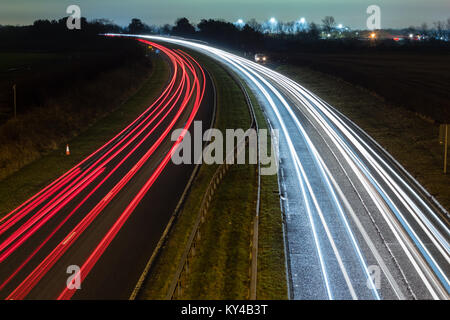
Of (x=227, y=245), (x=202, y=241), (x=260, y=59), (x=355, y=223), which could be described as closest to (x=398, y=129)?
(x=355, y=223)

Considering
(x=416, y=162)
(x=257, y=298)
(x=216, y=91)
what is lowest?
(x=257, y=298)

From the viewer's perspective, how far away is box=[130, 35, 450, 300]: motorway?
1527 centimetres

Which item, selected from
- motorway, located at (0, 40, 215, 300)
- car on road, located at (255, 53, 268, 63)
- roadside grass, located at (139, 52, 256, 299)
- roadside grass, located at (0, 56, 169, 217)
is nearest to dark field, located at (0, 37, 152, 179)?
roadside grass, located at (0, 56, 169, 217)

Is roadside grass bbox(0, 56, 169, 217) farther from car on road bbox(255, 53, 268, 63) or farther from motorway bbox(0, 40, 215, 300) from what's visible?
car on road bbox(255, 53, 268, 63)

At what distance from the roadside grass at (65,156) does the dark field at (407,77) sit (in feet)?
81.8

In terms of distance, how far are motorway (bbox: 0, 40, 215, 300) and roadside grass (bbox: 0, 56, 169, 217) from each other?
744 millimetres

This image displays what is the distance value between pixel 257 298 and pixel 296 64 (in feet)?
215

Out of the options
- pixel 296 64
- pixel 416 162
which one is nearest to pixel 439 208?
pixel 416 162

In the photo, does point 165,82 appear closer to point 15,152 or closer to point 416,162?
point 15,152

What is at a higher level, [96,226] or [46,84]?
[46,84]

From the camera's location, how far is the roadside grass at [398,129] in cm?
2598

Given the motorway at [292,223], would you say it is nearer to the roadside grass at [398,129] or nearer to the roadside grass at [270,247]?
the roadside grass at [270,247]

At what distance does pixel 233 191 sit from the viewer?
2459 cm

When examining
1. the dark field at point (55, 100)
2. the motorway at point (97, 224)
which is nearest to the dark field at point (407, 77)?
the motorway at point (97, 224)
